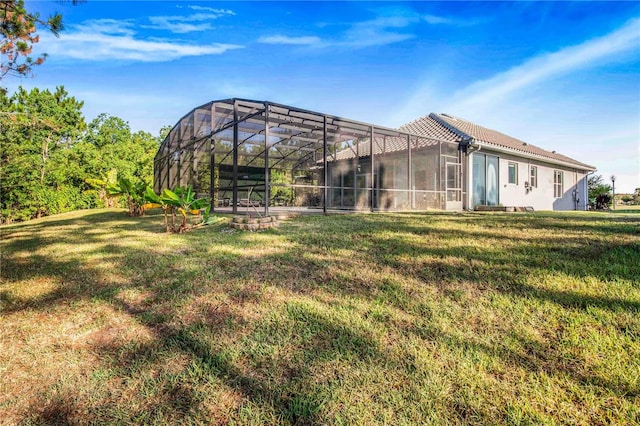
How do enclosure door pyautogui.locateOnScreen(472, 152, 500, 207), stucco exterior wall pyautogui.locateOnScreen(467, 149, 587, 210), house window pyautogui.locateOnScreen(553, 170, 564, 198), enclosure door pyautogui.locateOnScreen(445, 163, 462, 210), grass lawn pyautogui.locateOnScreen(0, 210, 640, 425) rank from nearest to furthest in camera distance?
grass lawn pyautogui.locateOnScreen(0, 210, 640, 425)
enclosure door pyautogui.locateOnScreen(445, 163, 462, 210)
enclosure door pyautogui.locateOnScreen(472, 152, 500, 207)
stucco exterior wall pyautogui.locateOnScreen(467, 149, 587, 210)
house window pyautogui.locateOnScreen(553, 170, 564, 198)

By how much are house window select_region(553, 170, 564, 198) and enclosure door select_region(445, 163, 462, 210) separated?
8.68 metres

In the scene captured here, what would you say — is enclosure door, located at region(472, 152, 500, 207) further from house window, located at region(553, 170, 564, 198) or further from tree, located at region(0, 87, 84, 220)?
tree, located at region(0, 87, 84, 220)

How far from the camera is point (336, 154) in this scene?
619 inches

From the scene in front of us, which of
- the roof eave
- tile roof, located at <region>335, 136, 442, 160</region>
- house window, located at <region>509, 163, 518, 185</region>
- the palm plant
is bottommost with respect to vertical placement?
the palm plant

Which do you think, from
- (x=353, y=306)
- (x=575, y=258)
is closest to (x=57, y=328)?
(x=353, y=306)

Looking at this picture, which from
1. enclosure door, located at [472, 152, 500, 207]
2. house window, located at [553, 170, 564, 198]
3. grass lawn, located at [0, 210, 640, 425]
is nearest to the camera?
grass lawn, located at [0, 210, 640, 425]

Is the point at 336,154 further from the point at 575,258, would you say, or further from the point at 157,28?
the point at 575,258

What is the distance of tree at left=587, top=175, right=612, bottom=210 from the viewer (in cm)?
2083

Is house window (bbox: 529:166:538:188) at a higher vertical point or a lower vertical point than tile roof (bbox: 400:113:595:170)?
lower

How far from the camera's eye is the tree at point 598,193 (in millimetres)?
20828

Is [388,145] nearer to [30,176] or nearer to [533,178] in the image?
[533,178]

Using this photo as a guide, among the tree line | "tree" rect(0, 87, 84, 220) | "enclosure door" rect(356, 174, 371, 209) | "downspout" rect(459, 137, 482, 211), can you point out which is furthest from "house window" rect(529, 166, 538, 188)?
"tree" rect(0, 87, 84, 220)

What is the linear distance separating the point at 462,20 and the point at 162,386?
33.2 feet

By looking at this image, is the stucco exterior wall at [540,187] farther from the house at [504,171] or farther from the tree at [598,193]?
the tree at [598,193]
